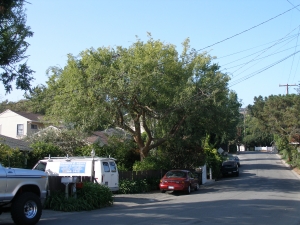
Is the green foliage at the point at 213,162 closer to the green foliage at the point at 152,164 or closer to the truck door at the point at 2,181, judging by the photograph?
the green foliage at the point at 152,164

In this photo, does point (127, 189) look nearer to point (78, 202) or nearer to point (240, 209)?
point (78, 202)

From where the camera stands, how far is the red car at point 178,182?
24.2m

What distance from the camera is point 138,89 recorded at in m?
23.6

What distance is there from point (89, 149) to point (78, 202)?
13056 mm

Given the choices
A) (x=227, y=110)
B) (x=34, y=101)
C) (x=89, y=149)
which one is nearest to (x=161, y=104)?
(x=227, y=110)

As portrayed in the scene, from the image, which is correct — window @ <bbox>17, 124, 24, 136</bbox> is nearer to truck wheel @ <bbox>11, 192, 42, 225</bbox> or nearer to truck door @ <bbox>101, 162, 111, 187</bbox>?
truck door @ <bbox>101, 162, 111, 187</bbox>

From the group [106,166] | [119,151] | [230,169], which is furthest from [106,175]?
[230,169]

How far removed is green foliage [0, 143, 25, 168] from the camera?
19489mm

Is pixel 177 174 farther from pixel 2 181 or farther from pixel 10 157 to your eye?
pixel 2 181

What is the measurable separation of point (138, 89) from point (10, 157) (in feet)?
27.0

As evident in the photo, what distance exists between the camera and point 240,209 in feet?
50.4

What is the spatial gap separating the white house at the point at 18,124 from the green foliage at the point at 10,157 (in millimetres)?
20028

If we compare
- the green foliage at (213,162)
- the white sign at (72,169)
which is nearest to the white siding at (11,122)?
the green foliage at (213,162)

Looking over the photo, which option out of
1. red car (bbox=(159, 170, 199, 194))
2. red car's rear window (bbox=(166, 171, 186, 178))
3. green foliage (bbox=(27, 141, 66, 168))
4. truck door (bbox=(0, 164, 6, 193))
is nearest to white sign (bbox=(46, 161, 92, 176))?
green foliage (bbox=(27, 141, 66, 168))
